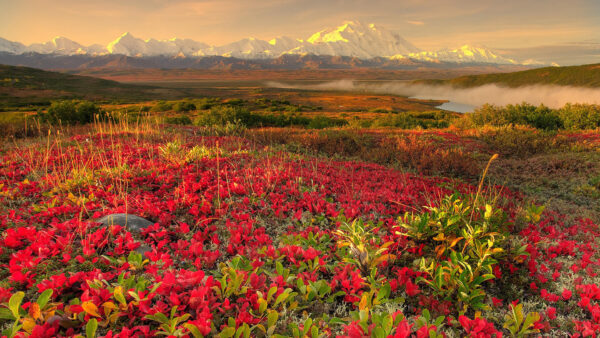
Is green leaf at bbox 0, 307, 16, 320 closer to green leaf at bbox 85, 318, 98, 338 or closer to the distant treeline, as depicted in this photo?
green leaf at bbox 85, 318, 98, 338

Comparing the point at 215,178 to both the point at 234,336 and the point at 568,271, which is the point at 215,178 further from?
the point at 568,271

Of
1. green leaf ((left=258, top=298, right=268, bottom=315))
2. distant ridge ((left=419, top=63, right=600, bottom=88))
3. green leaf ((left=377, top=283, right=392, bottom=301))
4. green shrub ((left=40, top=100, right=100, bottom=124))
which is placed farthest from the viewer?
distant ridge ((left=419, top=63, right=600, bottom=88))

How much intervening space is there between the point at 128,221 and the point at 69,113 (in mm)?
26204

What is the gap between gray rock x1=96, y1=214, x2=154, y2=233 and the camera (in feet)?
14.3

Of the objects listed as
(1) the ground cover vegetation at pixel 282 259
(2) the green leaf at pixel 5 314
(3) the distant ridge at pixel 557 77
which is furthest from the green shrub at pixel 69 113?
(3) the distant ridge at pixel 557 77

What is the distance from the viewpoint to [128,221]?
4449mm

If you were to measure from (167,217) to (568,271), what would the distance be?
19.0ft

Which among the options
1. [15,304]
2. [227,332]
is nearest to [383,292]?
[227,332]

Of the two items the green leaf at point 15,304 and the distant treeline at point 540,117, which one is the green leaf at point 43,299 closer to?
the green leaf at point 15,304

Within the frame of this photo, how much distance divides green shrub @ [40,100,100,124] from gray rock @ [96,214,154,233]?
23756 millimetres

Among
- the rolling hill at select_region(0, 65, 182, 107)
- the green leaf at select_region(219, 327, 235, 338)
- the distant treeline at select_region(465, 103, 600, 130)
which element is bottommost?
the green leaf at select_region(219, 327, 235, 338)

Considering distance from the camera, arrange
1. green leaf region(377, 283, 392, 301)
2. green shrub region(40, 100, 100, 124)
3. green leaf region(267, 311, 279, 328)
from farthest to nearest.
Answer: green shrub region(40, 100, 100, 124) → green leaf region(377, 283, 392, 301) → green leaf region(267, 311, 279, 328)

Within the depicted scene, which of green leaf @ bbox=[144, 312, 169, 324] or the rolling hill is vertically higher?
the rolling hill

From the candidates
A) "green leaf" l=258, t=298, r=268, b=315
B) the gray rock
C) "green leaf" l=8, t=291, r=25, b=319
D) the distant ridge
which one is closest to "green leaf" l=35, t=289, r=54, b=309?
"green leaf" l=8, t=291, r=25, b=319
